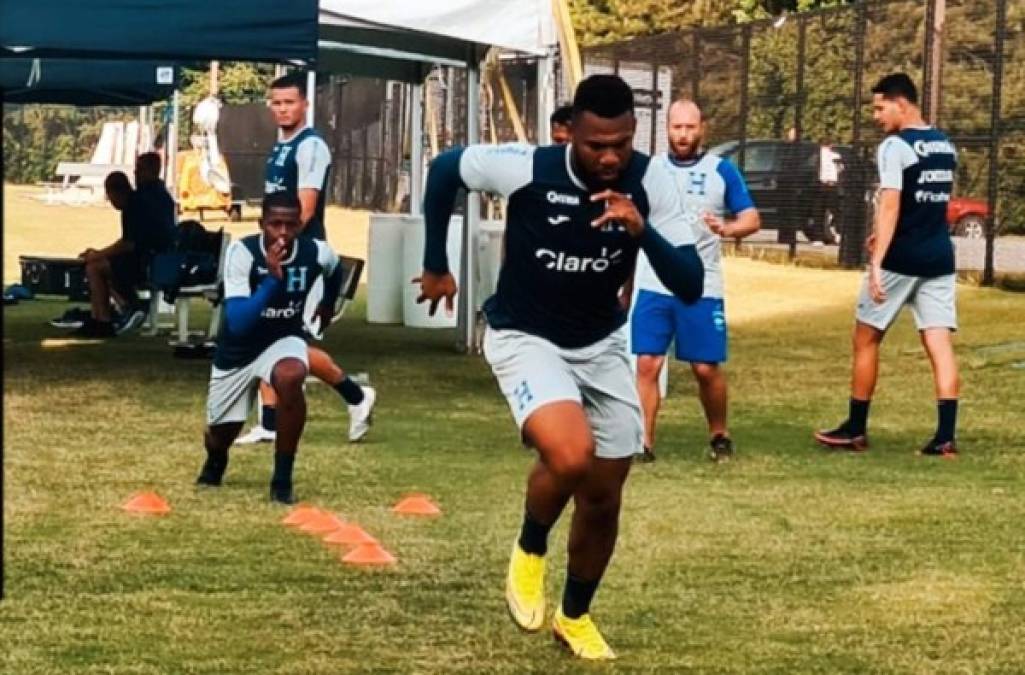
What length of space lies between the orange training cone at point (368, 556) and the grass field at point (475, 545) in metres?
0.07

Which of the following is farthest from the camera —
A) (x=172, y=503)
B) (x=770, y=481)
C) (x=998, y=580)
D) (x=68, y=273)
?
(x=68, y=273)

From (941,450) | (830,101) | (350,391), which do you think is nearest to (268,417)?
(350,391)

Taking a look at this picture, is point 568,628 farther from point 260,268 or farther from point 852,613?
point 260,268

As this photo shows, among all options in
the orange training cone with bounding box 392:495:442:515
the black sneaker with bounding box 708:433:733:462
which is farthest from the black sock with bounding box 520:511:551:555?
the black sneaker with bounding box 708:433:733:462

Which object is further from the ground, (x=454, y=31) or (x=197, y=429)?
(x=454, y=31)

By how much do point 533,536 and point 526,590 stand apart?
17 centimetres

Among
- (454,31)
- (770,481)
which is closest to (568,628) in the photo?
(770,481)

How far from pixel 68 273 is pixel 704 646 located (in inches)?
660

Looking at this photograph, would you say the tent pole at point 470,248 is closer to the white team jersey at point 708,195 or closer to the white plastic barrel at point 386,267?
the white plastic barrel at point 386,267

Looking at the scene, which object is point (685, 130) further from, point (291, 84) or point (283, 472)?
point (283, 472)

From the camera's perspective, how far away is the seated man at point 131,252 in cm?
1761

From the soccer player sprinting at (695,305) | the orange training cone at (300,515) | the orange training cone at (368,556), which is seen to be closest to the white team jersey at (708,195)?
the soccer player sprinting at (695,305)

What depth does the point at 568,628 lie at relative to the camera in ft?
18.8

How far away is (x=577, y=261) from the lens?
5625mm
